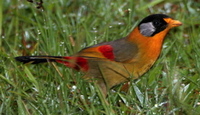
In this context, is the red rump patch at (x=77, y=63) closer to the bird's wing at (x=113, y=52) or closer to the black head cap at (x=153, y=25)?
the bird's wing at (x=113, y=52)

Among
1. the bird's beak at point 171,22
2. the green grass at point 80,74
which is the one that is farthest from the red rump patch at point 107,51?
the bird's beak at point 171,22

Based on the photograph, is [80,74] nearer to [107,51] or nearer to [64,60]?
[64,60]

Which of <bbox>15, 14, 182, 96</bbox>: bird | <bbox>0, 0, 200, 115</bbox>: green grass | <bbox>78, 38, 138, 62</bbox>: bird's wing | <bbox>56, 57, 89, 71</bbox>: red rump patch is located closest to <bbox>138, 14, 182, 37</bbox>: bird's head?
<bbox>15, 14, 182, 96</bbox>: bird

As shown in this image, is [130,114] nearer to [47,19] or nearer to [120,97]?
[120,97]

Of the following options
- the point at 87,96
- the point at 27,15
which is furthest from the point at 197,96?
the point at 27,15

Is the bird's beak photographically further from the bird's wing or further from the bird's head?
the bird's wing
